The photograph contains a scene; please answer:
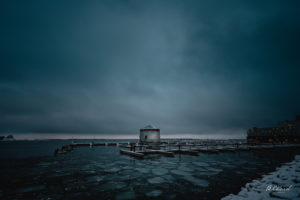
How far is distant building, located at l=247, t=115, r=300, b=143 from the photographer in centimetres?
7668

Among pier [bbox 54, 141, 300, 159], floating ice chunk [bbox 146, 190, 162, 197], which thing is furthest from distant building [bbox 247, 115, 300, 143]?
floating ice chunk [bbox 146, 190, 162, 197]

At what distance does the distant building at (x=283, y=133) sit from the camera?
7668 cm

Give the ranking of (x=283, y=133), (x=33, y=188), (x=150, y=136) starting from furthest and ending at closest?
(x=283, y=133)
(x=150, y=136)
(x=33, y=188)

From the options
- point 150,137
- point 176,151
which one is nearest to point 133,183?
point 176,151

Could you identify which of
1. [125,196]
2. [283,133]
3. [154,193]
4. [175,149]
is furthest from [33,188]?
[283,133]

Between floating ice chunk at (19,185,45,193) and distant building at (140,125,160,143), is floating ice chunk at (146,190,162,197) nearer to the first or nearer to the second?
floating ice chunk at (19,185,45,193)

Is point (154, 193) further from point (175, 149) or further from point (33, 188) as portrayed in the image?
point (175, 149)

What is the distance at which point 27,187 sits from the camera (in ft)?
30.2

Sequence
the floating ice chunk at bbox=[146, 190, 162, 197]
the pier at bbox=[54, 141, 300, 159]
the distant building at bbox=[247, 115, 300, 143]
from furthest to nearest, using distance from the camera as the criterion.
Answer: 1. the distant building at bbox=[247, 115, 300, 143]
2. the pier at bbox=[54, 141, 300, 159]
3. the floating ice chunk at bbox=[146, 190, 162, 197]

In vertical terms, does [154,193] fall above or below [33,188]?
above

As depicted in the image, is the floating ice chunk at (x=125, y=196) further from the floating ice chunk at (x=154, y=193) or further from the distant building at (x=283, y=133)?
the distant building at (x=283, y=133)

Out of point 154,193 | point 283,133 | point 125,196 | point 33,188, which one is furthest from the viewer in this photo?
point 283,133

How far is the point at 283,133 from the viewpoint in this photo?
82.8m

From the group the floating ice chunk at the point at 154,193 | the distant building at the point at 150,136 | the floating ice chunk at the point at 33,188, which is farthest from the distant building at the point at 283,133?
the floating ice chunk at the point at 33,188
